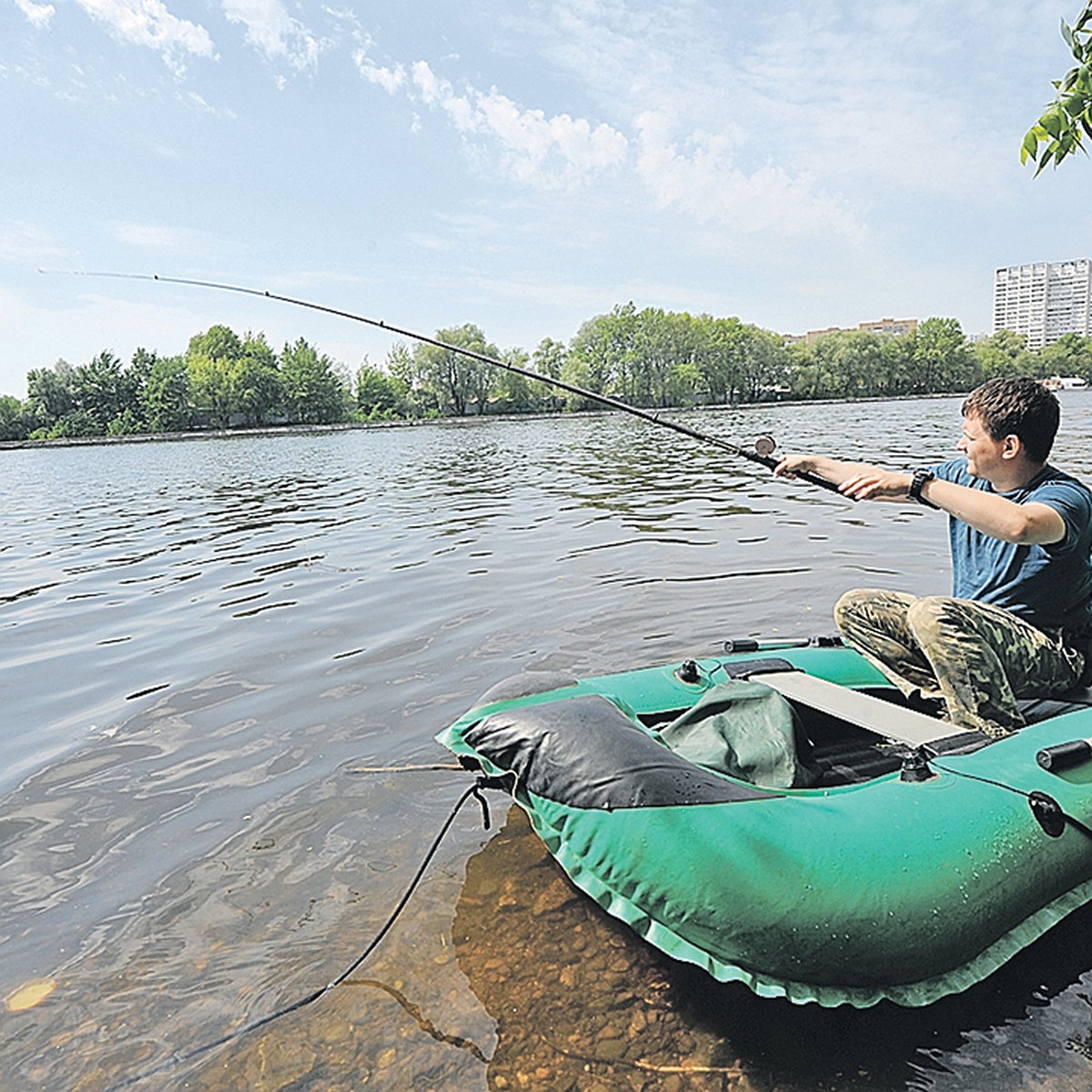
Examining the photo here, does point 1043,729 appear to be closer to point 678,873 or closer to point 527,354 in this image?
point 678,873

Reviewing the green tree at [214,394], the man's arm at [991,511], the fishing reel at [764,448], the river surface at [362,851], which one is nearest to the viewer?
the river surface at [362,851]

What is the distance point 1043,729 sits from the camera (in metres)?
3.29

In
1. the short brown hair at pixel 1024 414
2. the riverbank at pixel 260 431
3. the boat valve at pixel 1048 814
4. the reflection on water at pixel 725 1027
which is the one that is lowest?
the reflection on water at pixel 725 1027

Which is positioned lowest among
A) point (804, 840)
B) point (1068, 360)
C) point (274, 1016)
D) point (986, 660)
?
point (274, 1016)

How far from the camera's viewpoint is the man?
11.3 feet

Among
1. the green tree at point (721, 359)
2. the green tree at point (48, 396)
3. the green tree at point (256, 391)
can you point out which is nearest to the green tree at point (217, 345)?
the green tree at point (256, 391)

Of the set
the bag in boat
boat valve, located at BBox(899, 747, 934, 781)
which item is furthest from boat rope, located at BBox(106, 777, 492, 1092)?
boat valve, located at BBox(899, 747, 934, 781)

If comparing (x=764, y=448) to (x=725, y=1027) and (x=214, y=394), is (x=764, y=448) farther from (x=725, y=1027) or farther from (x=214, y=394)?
(x=214, y=394)

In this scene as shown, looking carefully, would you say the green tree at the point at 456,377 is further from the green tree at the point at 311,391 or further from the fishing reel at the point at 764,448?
the fishing reel at the point at 764,448

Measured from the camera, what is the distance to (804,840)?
102 inches

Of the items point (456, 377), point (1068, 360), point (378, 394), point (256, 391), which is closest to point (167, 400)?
point (256, 391)

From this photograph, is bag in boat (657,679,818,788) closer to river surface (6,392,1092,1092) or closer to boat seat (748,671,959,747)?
boat seat (748,671,959,747)

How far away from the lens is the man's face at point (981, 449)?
3.65 m

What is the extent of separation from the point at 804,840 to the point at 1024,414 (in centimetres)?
211
